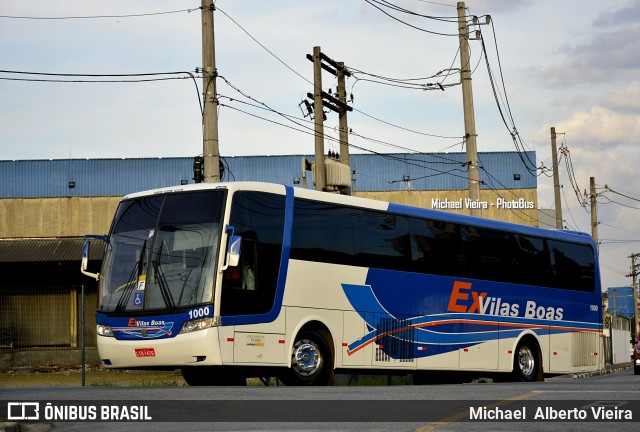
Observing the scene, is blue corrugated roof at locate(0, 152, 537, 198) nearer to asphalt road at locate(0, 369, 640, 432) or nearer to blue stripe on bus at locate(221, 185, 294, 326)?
blue stripe on bus at locate(221, 185, 294, 326)

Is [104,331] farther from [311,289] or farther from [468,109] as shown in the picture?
[468,109]

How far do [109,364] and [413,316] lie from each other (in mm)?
6672

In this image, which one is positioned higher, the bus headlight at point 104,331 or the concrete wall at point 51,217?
the concrete wall at point 51,217

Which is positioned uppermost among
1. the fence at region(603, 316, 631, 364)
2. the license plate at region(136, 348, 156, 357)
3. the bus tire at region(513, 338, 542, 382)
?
the license plate at region(136, 348, 156, 357)

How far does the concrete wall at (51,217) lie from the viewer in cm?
6525

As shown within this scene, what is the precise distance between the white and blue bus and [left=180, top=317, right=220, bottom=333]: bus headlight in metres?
0.02

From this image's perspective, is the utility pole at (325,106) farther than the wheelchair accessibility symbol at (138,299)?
Yes

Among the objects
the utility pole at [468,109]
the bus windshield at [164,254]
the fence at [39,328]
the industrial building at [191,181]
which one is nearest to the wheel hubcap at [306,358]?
the bus windshield at [164,254]

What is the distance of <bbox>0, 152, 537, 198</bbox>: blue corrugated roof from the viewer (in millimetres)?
68312

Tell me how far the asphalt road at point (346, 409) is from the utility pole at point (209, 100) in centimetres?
828

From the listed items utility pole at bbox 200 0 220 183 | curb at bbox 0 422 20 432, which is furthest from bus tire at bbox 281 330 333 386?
curb at bbox 0 422 20 432

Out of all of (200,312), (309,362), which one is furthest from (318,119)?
(200,312)

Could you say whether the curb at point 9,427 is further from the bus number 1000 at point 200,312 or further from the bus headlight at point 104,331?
the bus headlight at point 104,331

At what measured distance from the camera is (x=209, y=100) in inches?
939
